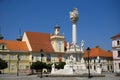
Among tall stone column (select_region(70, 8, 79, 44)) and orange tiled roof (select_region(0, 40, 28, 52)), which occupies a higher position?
tall stone column (select_region(70, 8, 79, 44))

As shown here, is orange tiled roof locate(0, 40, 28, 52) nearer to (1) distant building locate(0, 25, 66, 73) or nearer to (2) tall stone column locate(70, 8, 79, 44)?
A: (1) distant building locate(0, 25, 66, 73)

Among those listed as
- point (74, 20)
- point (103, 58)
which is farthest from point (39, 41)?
point (74, 20)

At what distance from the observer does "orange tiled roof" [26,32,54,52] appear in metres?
58.8

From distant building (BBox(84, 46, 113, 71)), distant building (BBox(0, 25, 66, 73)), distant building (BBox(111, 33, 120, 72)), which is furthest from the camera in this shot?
distant building (BBox(84, 46, 113, 71))

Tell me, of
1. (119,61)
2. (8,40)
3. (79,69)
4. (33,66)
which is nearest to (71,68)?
(79,69)

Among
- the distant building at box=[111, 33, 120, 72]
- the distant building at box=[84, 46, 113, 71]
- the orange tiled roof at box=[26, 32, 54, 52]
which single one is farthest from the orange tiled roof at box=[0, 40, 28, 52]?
the distant building at box=[111, 33, 120, 72]

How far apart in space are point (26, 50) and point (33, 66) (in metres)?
7.69

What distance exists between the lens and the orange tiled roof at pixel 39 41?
193ft

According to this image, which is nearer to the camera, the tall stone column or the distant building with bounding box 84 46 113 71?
the tall stone column

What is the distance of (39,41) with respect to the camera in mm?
60812

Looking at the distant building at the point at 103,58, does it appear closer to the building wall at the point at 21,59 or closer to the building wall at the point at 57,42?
the building wall at the point at 57,42

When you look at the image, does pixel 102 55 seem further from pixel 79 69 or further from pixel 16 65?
pixel 79 69

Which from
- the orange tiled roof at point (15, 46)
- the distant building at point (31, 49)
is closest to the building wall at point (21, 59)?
the distant building at point (31, 49)

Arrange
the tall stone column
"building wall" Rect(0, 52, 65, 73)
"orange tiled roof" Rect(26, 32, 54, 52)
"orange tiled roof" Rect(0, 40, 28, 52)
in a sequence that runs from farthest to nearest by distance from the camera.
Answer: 1. "orange tiled roof" Rect(26, 32, 54, 52)
2. "orange tiled roof" Rect(0, 40, 28, 52)
3. "building wall" Rect(0, 52, 65, 73)
4. the tall stone column
